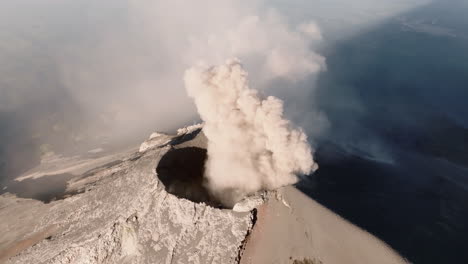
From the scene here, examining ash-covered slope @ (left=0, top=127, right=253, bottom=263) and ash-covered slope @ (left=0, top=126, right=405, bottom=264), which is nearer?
ash-covered slope @ (left=0, top=126, right=405, bottom=264)

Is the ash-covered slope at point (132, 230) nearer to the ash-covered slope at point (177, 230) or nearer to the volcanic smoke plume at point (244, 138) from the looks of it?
the ash-covered slope at point (177, 230)

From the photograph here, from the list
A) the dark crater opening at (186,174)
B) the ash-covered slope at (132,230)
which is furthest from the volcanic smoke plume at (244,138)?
→ the ash-covered slope at (132,230)

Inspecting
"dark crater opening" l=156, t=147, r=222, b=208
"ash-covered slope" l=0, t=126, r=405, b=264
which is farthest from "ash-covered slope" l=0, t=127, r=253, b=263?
"dark crater opening" l=156, t=147, r=222, b=208

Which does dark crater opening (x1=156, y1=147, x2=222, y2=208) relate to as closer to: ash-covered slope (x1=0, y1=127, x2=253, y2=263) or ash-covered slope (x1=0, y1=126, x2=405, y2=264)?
ash-covered slope (x1=0, y1=126, x2=405, y2=264)

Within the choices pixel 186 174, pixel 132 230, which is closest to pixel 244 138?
pixel 186 174

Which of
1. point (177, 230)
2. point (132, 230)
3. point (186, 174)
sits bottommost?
point (186, 174)

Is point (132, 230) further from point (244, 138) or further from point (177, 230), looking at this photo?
point (244, 138)
